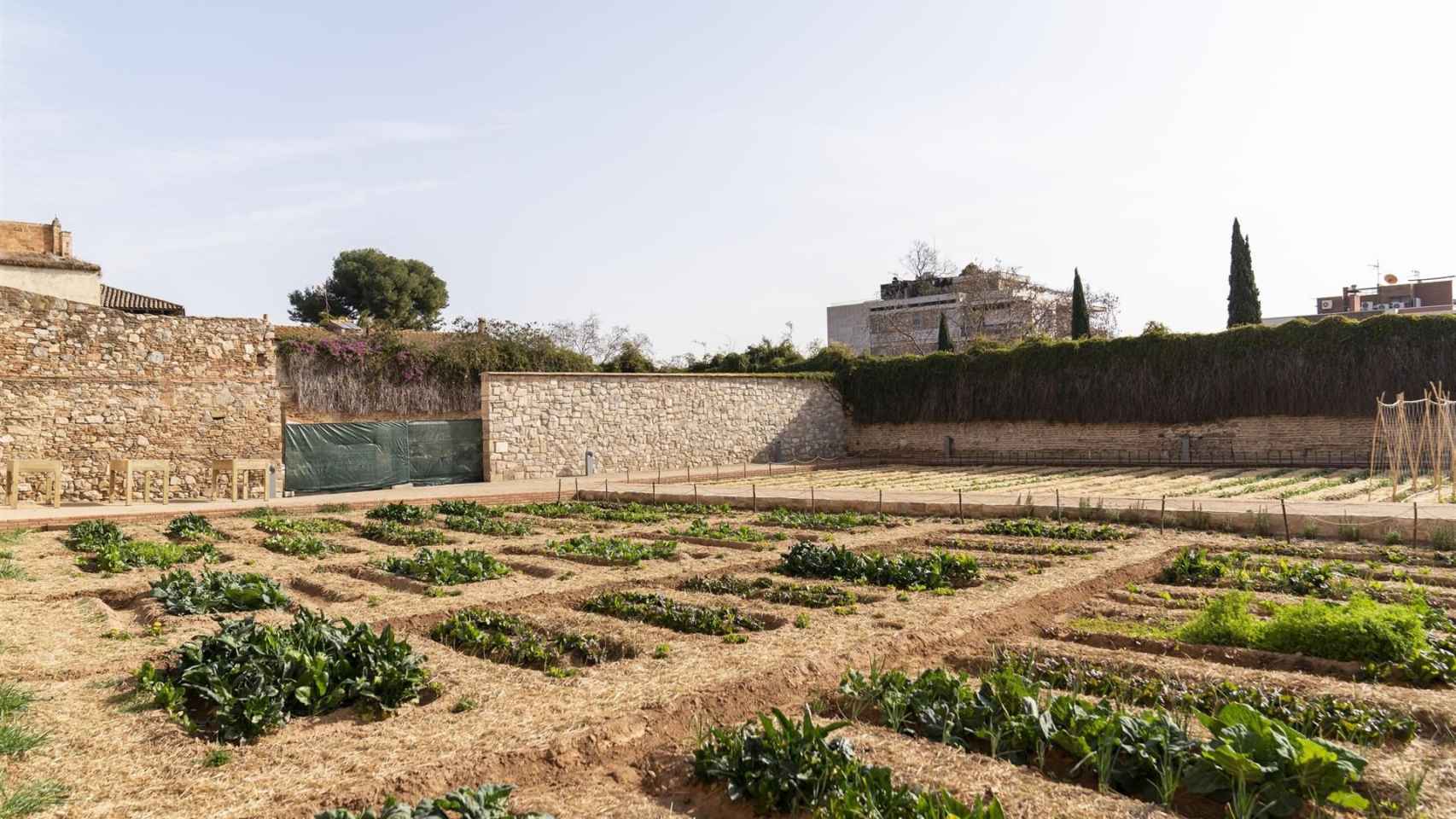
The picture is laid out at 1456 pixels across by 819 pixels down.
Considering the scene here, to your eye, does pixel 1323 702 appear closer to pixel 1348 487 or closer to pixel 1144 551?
pixel 1144 551

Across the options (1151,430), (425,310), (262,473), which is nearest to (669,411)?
(262,473)

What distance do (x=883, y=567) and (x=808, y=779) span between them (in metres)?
4.66

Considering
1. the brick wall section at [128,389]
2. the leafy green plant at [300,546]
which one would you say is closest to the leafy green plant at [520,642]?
the leafy green plant at [300,546]

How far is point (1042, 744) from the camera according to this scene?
3834mm

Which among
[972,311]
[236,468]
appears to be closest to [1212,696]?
[236,468]

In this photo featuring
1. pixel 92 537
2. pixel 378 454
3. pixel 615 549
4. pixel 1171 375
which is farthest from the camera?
pixel 1171 375

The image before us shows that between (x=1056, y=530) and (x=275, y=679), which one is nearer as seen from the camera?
(x=275, y=679)

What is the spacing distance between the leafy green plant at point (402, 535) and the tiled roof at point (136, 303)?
74.7 feet

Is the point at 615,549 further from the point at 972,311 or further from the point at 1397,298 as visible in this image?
the point at 1397,298

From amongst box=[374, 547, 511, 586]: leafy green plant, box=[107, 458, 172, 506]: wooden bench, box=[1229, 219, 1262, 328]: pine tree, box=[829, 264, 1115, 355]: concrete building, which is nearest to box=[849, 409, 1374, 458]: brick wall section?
box=[829, 264, 1115, 355]: concrete building

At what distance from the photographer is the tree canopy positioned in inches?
1672

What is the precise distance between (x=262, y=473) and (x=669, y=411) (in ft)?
30.8

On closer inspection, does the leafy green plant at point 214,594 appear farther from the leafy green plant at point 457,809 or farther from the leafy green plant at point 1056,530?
the leafy green plant at point 1056,530

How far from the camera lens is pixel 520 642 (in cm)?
582
